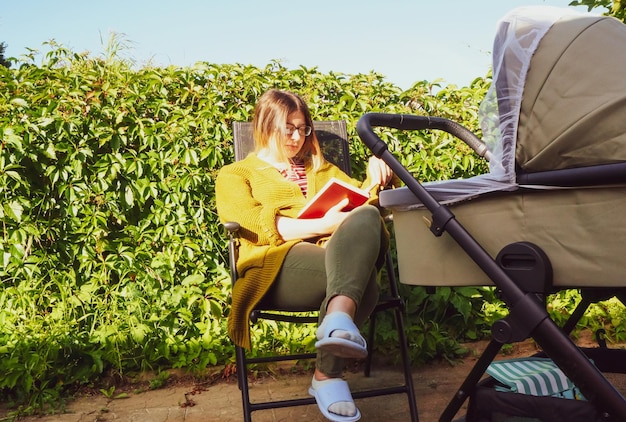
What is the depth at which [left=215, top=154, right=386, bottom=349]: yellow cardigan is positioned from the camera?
2.38 meters

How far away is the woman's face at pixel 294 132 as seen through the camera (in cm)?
281

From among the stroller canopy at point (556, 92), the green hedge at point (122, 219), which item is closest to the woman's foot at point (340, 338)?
the stroller canopy at point (556, 92)

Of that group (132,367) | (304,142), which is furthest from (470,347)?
(132,367)

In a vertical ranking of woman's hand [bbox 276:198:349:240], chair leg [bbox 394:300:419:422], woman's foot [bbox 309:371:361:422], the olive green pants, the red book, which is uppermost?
the red book

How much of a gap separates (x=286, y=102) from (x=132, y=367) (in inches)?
62.4

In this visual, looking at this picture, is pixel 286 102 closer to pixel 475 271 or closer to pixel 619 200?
pixel 475 271

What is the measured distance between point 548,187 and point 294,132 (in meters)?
1.51

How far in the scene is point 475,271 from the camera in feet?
5.59

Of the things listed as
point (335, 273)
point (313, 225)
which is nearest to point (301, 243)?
point (313, 225)

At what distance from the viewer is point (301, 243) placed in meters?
2.45

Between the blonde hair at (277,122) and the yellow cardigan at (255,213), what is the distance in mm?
81

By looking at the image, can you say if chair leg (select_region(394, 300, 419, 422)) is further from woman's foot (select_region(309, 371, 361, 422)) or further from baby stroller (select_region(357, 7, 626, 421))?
baby stroller (select_region(357, 7, 626, 421))

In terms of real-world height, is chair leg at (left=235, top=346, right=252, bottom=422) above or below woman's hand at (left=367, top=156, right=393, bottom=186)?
below

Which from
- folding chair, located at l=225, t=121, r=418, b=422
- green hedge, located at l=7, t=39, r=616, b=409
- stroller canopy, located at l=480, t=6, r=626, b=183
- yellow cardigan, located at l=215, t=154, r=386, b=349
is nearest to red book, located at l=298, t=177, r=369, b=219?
yellow cardigan, located at l=215, t=154, r=386, b=349
